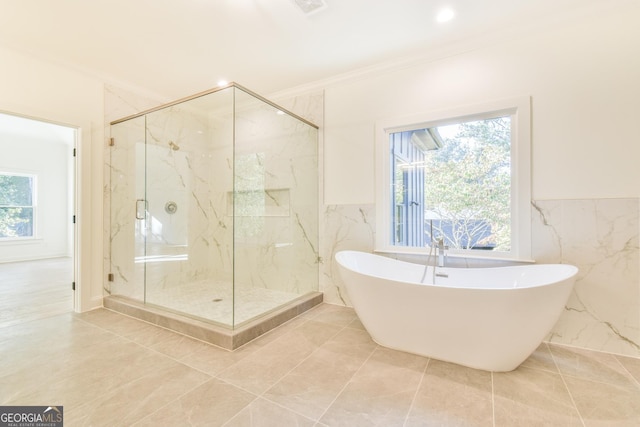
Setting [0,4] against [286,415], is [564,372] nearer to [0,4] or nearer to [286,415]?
[286,415]

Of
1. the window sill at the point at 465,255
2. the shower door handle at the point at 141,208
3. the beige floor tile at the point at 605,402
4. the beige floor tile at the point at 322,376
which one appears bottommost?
the beige floor tile at the point at 605,402

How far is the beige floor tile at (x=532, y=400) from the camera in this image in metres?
1.30

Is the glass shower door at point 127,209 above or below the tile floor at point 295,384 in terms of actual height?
above

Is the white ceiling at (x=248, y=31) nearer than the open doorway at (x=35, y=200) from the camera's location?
Yes

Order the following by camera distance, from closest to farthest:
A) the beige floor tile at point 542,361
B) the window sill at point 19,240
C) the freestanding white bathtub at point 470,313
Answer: the freestanding white bathtub at point 470,313 < the beige floor tile at point 542,361 < the window sill at point 19,240

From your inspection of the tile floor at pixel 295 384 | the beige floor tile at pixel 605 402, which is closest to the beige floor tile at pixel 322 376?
the tile floor at pixel 295 384

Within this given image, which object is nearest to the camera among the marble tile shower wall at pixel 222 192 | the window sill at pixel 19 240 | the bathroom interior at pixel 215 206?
the bathroom interior at pixel 215 206

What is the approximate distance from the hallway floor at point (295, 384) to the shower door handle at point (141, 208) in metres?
1.30

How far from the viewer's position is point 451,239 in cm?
252

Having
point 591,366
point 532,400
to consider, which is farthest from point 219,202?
point 591,366

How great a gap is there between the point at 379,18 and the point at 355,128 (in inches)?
39.4

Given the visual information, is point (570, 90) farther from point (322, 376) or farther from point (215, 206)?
point (215, 206)

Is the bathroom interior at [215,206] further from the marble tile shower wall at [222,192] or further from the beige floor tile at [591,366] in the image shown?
the beige floor tile at [591,366]

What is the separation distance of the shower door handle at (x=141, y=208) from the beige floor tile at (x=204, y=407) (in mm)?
2246
